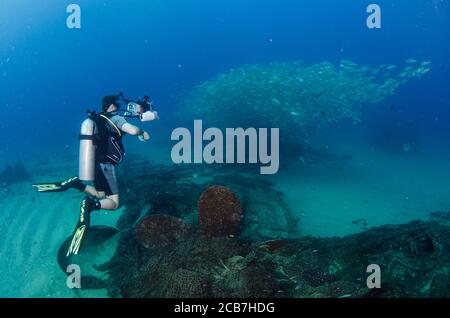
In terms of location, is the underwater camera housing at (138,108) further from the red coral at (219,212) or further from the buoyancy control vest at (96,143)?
the red coral at (219,212)

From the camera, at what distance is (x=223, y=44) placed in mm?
98125

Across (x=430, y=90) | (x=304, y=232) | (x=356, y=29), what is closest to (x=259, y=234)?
(x=304, y=232)

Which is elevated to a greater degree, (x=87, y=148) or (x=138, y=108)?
(x=138, y=108)

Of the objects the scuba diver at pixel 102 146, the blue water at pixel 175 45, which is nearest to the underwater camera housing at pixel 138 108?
the scuba diver at pixel 102 146

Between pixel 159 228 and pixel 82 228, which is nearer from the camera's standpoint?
pixel 82 228

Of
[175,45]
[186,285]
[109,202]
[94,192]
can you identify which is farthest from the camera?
[175,45]

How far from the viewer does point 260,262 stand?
19.7ft

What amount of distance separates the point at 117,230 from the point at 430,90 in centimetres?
6956

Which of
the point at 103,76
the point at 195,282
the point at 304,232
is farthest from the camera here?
the point at 103,76

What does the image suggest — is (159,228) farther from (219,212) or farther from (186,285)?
(186,285)

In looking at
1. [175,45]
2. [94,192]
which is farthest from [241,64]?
[94,192]

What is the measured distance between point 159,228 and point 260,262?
2318 mm

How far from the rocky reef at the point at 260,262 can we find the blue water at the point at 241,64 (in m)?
3.68
